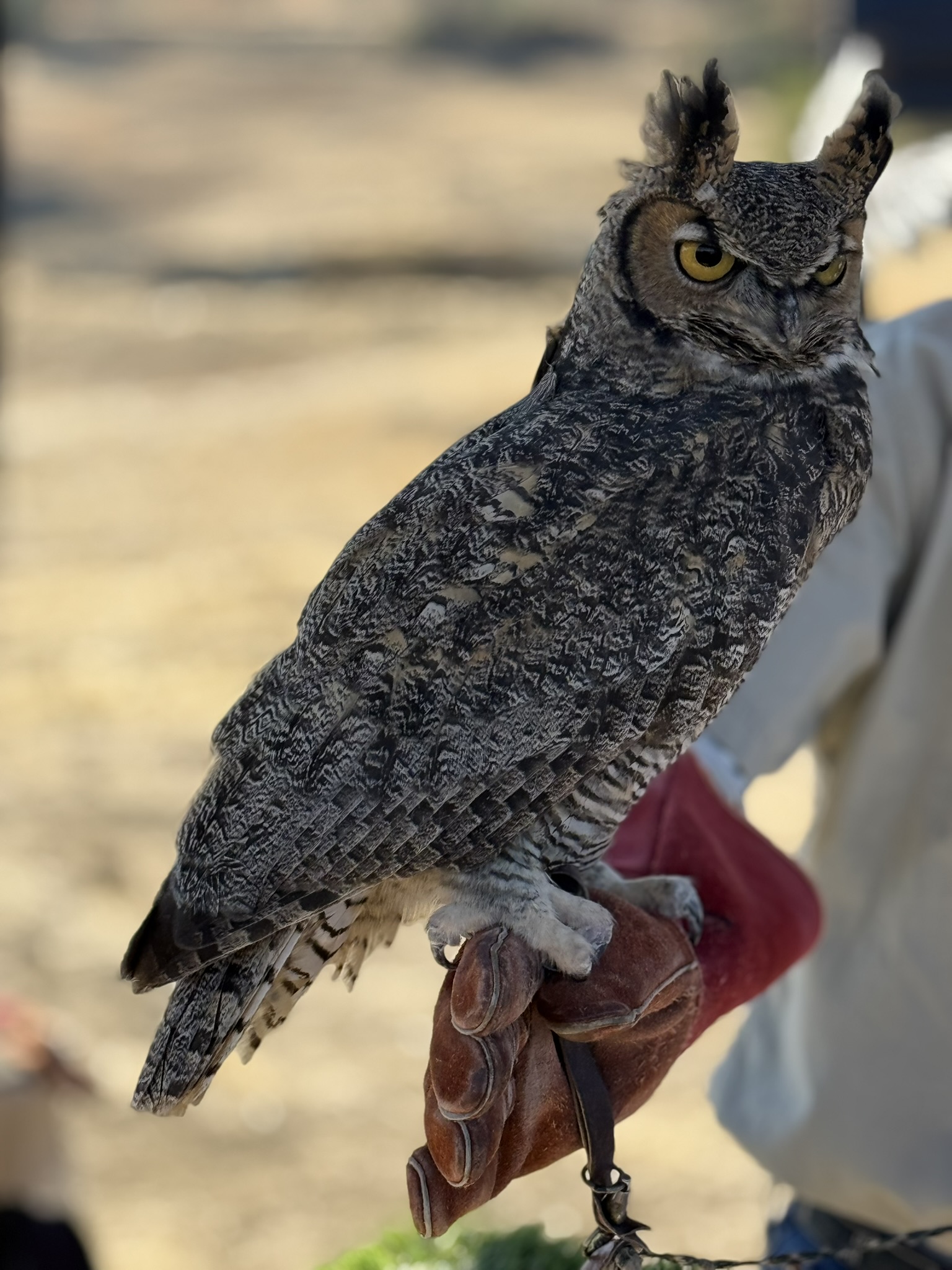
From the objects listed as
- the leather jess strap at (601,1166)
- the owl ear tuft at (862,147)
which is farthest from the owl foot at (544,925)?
the owl ear tuft at (862,147)

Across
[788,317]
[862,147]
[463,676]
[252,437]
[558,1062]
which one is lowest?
[558,1062]

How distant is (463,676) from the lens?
1.83 m

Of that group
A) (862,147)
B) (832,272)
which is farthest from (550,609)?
(862,147)

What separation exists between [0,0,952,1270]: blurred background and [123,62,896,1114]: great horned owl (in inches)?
42.4

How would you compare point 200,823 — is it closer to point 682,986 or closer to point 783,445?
point 682,986

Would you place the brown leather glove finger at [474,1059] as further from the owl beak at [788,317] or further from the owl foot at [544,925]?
the owl beak at [788,317]

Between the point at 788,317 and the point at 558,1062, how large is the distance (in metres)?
1.00

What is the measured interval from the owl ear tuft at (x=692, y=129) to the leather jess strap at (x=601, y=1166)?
1108mm

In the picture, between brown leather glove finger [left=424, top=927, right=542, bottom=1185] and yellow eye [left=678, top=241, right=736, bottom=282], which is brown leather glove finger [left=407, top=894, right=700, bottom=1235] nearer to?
brown leather glove finger [left=424, top=927, right=542, bottom=1185]

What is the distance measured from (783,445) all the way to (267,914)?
88cm

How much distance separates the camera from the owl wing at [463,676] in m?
1.82

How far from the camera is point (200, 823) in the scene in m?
1.92

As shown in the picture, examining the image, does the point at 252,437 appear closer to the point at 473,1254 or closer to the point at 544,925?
the point at 473,1254

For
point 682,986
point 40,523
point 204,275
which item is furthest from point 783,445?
point 204,275
